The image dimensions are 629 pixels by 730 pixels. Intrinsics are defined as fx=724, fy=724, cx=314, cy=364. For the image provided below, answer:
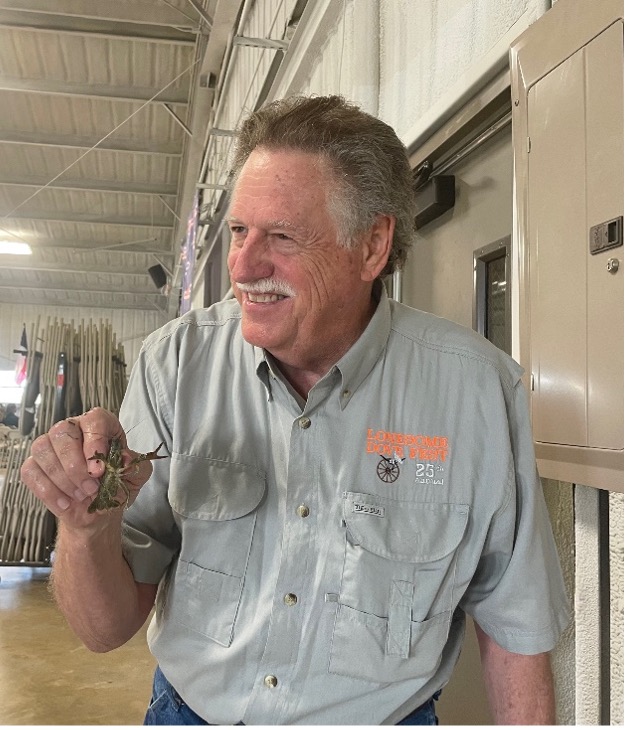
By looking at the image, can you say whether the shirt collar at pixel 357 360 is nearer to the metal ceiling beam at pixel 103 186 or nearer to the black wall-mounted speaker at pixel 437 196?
the black wall-mounted speaker at pixel 437 196

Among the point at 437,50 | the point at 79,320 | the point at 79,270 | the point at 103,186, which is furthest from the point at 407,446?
the point at 79,320

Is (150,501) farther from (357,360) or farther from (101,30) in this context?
(101,30)

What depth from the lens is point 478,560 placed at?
4.07ft

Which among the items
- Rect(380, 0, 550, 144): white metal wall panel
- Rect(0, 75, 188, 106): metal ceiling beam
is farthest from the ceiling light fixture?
Rect(380, 0, 550, 144): white metal wall panel

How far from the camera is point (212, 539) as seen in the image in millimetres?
1222

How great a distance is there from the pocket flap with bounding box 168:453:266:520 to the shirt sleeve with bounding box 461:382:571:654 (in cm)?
42

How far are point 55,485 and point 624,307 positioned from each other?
2.95ft

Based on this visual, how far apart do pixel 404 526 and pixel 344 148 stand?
66 cm

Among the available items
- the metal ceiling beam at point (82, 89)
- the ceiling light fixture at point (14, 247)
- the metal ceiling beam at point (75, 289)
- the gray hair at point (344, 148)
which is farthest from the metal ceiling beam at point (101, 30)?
the metal ceiling beam at point (75, 289)

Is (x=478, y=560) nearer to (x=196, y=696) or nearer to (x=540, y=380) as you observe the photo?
(x=540, y=380)

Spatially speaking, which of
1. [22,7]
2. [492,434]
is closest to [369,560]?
[492,434]

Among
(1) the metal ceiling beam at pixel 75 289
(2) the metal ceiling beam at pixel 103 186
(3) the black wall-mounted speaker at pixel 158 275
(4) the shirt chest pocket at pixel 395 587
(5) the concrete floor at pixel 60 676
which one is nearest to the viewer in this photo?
(4) the shirt chest pocket at pixel 395 587

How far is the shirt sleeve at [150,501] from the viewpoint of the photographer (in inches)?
48.6

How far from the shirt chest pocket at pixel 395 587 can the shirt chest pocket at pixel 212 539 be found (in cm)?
17
